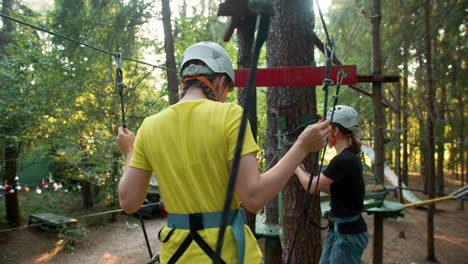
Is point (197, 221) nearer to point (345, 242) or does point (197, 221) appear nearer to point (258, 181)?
point (258, 181)

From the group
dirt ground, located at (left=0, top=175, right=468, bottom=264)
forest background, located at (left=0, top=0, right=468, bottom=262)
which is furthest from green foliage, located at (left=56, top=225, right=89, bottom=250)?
forest background, located at (left=0, top=0, right=468, bottom=262)

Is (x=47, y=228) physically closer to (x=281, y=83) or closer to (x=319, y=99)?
(x=281, y=83)

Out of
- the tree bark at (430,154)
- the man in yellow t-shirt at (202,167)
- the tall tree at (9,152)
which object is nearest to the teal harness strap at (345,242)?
the man in yellow t-shirt at (202,167)

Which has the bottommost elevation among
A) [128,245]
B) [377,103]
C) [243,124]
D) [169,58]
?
[128,245]

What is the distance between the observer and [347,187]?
7.86 ft

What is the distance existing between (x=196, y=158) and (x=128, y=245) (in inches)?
320

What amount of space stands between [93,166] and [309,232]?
7.89m

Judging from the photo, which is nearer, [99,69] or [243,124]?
[243,124]

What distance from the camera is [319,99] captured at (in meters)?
11.6

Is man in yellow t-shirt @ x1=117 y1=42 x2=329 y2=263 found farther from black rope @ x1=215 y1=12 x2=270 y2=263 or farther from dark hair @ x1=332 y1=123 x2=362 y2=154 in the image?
dark hair @ x1=332 y1=123 x2=362 y2=154

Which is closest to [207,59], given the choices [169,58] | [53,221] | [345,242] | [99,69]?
[345,242]

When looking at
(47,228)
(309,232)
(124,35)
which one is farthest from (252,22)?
(47,228)

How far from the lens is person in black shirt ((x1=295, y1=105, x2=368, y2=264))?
93.0 inches

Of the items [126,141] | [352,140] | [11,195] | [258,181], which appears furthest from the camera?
[11,195]
